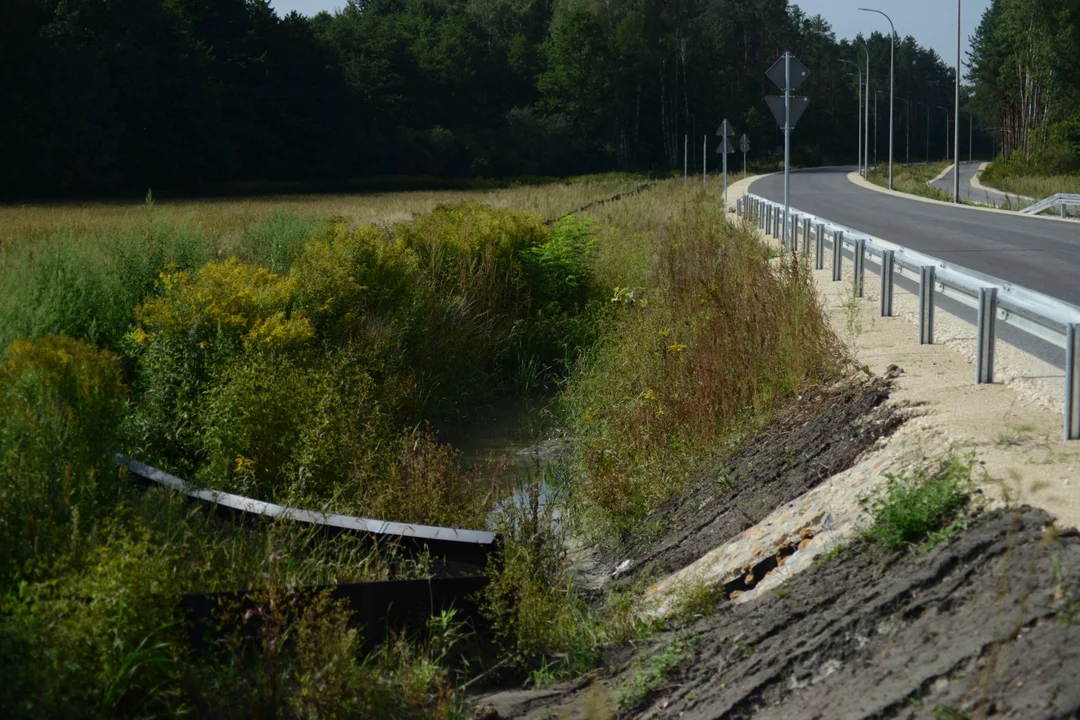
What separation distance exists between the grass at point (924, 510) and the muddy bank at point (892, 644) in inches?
3.5

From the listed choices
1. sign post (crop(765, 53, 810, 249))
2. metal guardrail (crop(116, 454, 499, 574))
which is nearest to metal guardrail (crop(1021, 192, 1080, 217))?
sign post (crop(765, 53, 810, 249))

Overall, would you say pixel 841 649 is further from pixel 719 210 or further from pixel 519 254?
pixel 719 210

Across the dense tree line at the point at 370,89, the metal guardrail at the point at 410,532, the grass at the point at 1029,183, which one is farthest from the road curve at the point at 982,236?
the dense tree line at the point at 370,89

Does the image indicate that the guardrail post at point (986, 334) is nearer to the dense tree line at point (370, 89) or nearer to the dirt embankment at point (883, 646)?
the dirt embankment at point (883, 646)

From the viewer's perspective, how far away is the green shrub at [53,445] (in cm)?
547

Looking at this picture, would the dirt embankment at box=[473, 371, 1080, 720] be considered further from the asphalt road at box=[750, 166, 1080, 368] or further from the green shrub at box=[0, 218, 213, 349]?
the green shrub at box=[0, 218, 213, 349]

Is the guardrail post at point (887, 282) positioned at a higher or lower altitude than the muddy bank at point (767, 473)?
higher

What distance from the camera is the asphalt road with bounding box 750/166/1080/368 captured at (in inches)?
492

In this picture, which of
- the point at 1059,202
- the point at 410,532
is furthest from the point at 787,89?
the point at 1059,202

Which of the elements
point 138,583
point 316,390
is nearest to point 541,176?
point 316,390

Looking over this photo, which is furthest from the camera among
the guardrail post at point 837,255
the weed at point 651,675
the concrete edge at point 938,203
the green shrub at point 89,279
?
the concrete edge at point 938,203

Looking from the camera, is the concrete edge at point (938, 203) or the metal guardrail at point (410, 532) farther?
the concrete edge at point (938, 203)

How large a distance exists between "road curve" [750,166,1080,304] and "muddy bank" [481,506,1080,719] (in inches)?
337

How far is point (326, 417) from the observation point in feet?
30.5
